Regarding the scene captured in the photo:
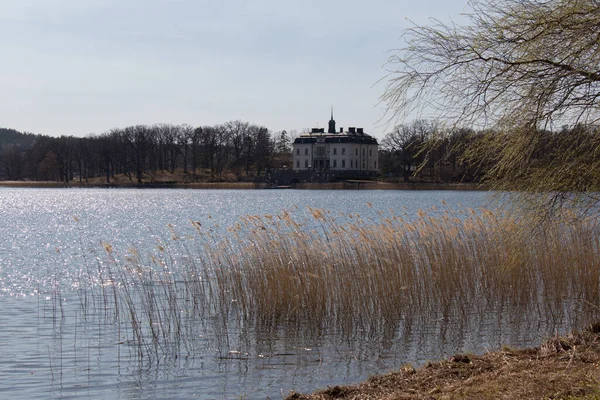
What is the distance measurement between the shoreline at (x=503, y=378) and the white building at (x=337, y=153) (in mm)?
102176

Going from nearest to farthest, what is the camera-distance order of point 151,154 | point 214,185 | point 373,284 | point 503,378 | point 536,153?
1. point 503,378
2. point 536,153
3. point 373,284
4. point 214,185
5. point 151,154

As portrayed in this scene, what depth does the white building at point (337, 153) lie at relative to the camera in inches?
4464

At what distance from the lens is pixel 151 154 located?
11062 centimetres

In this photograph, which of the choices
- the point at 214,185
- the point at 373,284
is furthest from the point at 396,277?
the point at 214,185

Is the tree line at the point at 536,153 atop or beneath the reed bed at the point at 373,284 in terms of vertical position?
atop

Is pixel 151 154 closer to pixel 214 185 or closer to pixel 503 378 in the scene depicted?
pixel 214 185

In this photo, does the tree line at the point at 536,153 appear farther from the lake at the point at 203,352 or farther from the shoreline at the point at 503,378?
the shoreline at the point at 503,378

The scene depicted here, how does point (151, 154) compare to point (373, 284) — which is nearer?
point (373, 284)

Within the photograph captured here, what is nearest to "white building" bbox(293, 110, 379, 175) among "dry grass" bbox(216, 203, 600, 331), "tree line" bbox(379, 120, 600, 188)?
"dry grass" bbox(216, 203, 600, 331)

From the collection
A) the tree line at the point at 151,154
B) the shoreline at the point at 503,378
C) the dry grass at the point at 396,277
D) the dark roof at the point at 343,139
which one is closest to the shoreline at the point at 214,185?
the tree line at the point at 151,154

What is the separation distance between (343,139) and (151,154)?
28840mm

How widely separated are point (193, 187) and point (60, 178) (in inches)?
903

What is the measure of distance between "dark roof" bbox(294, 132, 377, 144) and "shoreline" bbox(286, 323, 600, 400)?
105m

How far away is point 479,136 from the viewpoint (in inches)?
367
